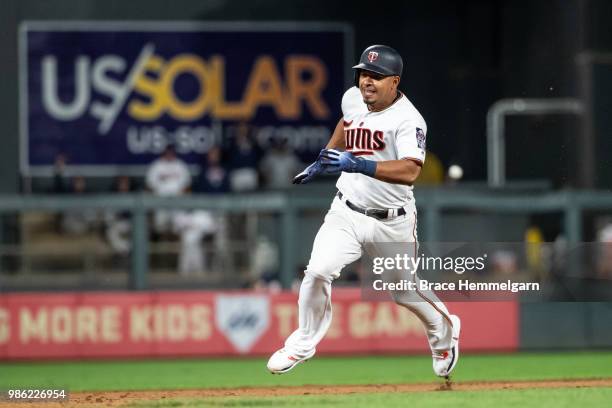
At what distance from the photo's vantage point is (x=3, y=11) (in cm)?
2120

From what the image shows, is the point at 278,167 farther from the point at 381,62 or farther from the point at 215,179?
the point at 381,62

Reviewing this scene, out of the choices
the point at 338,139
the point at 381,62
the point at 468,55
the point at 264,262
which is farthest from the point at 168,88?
the point at 381,62

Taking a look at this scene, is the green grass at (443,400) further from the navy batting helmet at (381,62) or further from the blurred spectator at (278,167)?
A: the blurred spectator at (278,167)

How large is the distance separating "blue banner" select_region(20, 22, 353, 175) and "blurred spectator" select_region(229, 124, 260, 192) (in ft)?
8.94

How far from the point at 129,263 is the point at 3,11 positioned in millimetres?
7372

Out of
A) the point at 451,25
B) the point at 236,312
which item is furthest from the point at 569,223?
the point at 451,25

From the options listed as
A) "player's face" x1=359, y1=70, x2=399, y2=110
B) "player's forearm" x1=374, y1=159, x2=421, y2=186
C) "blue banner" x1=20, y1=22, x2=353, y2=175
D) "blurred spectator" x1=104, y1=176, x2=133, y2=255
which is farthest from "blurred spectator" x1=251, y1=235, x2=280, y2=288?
"player's forearm" x1=374, y1=159, x2=421, y2=186

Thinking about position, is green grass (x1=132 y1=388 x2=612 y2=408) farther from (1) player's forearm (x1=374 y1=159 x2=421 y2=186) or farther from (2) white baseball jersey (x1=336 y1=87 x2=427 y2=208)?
(1) player's forearm (x1=374 y1=159 x2=421 y2=186)

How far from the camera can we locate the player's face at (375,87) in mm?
8523

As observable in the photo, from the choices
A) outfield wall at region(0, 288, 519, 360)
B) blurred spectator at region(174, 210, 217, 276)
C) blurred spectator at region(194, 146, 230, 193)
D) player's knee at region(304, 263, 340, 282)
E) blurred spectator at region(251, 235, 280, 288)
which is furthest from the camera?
blurred spectator at region(194, 146, 230, 193)

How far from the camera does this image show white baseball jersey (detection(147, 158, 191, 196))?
1845cm

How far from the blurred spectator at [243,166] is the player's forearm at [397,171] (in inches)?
379

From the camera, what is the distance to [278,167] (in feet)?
62.3

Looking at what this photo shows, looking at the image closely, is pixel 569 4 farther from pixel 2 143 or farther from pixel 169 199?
pixel 2 143
